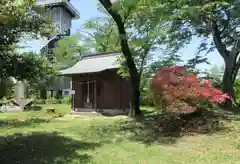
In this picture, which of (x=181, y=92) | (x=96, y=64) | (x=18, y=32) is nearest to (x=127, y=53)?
(x=181, y=92)

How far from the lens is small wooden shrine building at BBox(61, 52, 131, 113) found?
18859mm

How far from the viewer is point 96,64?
2073 centimetres

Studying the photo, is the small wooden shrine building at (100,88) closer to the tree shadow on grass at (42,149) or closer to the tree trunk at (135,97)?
the tree trunk at (135,97)

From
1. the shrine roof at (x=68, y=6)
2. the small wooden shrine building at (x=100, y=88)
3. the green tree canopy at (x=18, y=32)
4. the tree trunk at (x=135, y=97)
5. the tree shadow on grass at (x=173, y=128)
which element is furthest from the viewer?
the shrine roof at (x=68, y=6)

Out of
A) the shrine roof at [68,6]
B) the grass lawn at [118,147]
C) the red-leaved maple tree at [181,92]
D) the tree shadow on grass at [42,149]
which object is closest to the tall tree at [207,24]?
the red-leaved maple tree at [181,92]

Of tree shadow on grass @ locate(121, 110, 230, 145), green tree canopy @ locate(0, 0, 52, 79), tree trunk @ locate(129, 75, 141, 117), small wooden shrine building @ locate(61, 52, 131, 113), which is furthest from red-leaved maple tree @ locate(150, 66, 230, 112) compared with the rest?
small wooden shrine building @ locate(61, 52, 131, 113)

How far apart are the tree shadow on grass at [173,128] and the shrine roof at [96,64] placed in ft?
24.7

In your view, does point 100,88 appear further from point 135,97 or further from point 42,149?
point 42,149

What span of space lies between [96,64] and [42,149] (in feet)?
43.2

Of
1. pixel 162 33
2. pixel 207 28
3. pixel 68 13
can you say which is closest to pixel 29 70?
pixel 162 33

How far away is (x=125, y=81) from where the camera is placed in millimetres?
19672

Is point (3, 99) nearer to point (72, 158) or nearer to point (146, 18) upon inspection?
point (72, 158)

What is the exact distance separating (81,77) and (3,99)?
43.9 feet

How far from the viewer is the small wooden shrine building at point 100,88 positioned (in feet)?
61.9
